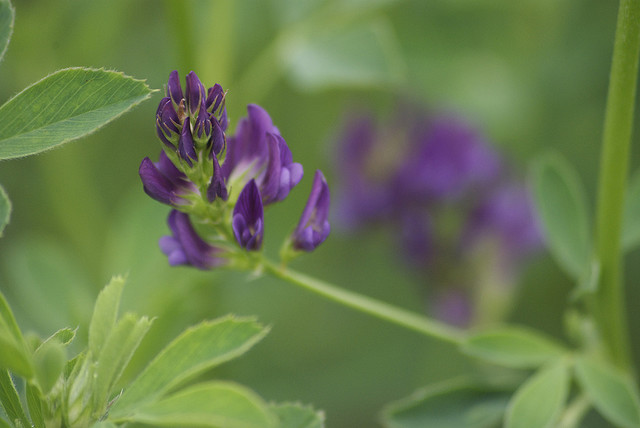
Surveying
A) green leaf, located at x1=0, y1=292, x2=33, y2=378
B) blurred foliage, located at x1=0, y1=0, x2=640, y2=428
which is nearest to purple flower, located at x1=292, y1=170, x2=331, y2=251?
green leaf, located at x1=0, y1=292, x2=33, y2=378

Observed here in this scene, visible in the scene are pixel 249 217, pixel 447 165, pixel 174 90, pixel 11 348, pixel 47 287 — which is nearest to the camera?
pixel 11 348

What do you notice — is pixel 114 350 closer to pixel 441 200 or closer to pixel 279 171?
pixel 279 171

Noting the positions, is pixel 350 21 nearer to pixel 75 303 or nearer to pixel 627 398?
pixel 75 303

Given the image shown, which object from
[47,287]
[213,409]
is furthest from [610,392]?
[47,287]

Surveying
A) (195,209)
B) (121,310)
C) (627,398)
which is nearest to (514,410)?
(627,398)

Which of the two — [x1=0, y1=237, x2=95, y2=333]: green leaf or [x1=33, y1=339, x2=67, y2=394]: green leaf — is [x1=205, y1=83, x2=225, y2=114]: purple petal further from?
[x1=0, y1=237, x2=95, y2=333]: green leaf

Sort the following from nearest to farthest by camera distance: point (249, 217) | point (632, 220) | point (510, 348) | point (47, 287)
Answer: point (249, 217) < point (510, 348) < point (632, 220) < point (47, 287)
